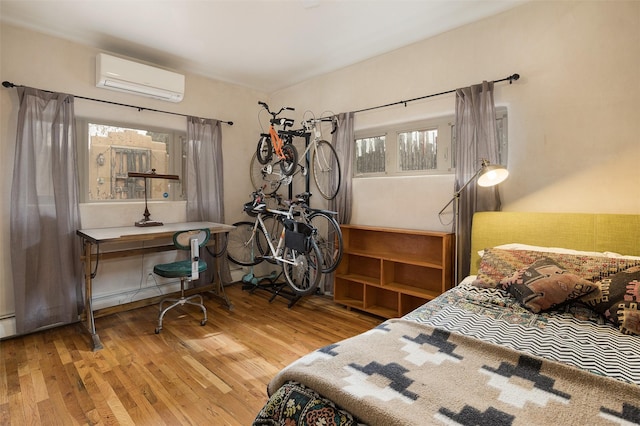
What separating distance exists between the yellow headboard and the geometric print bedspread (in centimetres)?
62

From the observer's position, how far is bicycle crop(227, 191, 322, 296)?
336 centimetres

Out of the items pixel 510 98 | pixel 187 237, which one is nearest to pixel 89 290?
pixel 187 237

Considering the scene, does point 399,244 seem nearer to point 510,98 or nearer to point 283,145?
point 510,98

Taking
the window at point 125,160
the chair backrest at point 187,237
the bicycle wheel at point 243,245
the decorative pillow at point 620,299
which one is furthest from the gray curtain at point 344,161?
the decorative pillow at point 620,299

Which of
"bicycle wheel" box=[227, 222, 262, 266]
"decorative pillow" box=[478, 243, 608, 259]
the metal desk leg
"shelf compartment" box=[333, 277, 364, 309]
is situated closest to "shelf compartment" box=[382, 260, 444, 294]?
"shelf compartment" box=[333, 277, 364, 309]

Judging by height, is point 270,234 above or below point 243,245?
above

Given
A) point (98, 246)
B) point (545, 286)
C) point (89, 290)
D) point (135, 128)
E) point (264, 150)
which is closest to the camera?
point (545, 286)

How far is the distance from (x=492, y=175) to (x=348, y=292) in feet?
6.78

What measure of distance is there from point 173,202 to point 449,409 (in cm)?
367

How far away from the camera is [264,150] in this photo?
168 inches

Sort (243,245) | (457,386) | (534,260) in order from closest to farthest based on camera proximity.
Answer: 1. (457,386)
2. (534,260)
3. (243,245)

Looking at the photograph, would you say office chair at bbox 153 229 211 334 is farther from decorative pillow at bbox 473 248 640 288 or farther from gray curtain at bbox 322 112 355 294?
decorative pillow at bbox 473 248 640 288

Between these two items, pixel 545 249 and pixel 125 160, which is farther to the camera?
pixel 125 160

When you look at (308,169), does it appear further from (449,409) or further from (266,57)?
(449,409)
